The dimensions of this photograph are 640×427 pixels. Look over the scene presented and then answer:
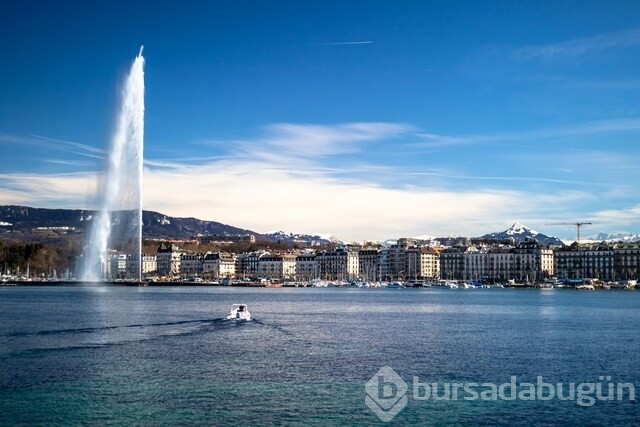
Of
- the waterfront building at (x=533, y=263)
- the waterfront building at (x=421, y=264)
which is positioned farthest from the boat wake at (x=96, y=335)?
the waterfront building at (x=421, y=264)

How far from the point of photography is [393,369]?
1166 inches

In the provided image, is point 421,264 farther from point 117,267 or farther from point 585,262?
point 117,267

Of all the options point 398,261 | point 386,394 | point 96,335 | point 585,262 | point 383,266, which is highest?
point 398,261

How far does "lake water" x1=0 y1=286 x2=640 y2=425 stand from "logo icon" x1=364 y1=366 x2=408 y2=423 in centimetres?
15

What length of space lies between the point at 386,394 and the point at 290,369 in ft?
17.6

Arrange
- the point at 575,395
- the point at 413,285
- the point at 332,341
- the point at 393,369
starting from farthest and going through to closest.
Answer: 1. the point at 413,285
2. the point at 332,341
3. the point at 393,369
4. the point at 575,395

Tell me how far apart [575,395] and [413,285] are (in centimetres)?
14627

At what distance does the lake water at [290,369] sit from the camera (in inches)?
872

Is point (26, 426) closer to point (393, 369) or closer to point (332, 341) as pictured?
point (393, 369)

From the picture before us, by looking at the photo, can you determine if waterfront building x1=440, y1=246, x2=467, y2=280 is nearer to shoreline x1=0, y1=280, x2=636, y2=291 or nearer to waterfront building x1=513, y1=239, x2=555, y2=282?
waterfront building x1=513, y1=239, x2=555, y2=282

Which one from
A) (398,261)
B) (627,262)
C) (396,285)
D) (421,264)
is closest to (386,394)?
(396,285)

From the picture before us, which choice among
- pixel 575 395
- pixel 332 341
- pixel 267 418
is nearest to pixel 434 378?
pixel 575 395

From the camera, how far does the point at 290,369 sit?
29.2 metres

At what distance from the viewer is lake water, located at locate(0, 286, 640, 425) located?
22141 mm
